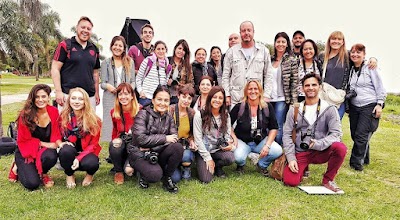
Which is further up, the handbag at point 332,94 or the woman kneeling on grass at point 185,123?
the handbag at point 332,94

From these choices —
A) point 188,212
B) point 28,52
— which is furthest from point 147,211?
point 28,52

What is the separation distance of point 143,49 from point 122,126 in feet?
6.19

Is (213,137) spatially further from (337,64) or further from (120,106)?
(337,64)

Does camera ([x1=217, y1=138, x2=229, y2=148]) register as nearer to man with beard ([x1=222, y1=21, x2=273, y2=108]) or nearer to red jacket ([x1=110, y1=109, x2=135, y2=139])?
man with beard ([x1=222, y1=21, x2=273, y2=108])

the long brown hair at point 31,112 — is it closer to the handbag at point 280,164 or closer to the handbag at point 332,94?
the handbag at point 280,164

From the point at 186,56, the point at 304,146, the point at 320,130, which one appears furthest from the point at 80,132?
the point at 320,130

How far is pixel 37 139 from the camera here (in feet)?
13.9

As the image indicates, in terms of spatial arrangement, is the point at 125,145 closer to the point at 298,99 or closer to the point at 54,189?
the point at 54,189

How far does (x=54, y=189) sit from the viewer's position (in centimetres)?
415

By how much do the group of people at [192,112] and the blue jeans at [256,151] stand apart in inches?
0.6

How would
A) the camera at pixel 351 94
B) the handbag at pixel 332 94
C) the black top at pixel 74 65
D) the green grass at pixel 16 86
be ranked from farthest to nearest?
the green grass at pixel 16 86 < the camera at pixel 351 94 < the handbag at pixel 332 94 < the black top at pixel 74 65

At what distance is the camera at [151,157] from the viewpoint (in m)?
4.07

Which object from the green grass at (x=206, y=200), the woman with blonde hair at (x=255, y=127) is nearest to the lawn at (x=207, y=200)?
the green grass at (x=206, y=200)

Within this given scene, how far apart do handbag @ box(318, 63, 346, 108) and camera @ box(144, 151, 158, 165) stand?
2749 millimetres
